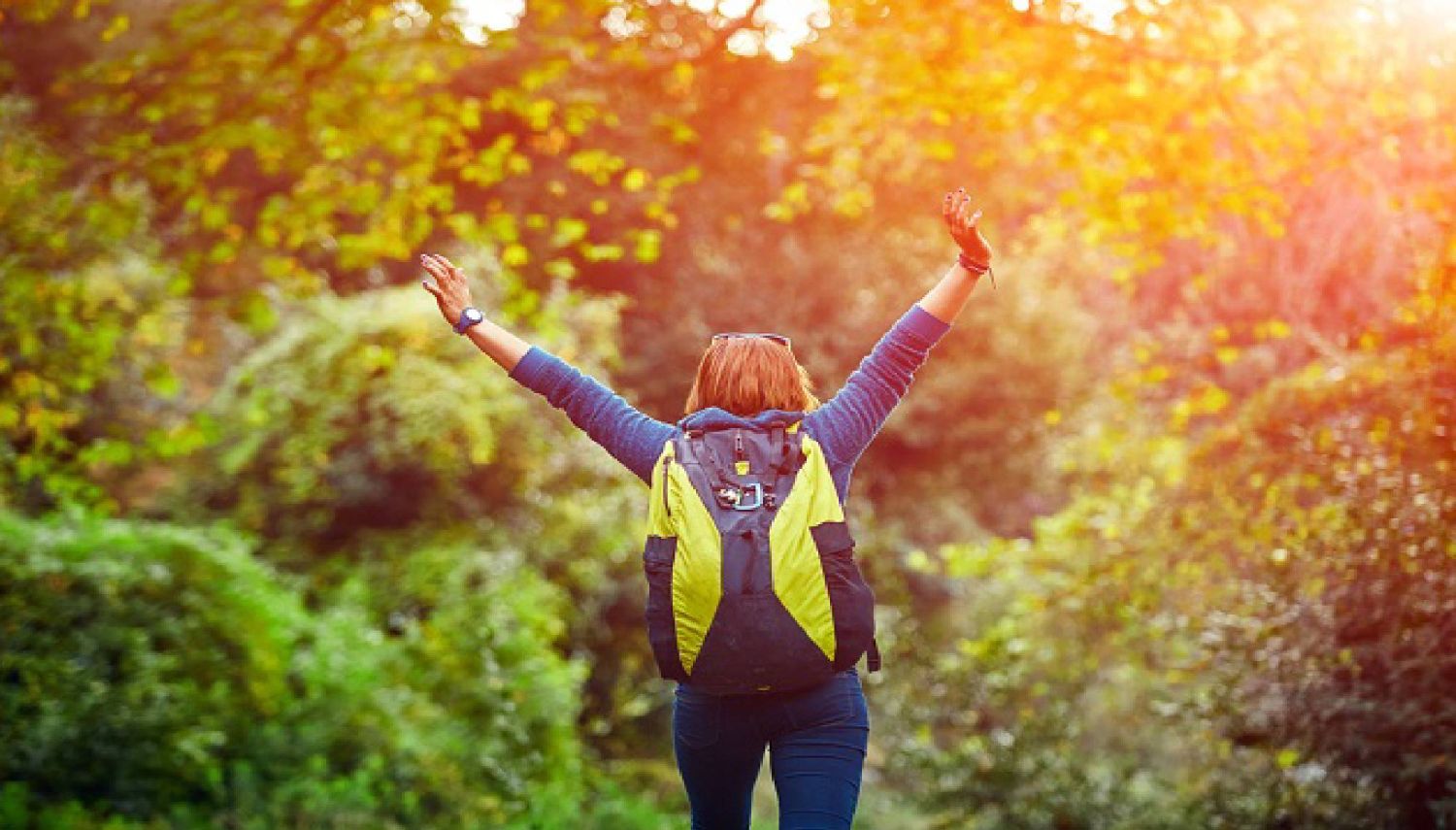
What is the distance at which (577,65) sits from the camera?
8234 millimetres

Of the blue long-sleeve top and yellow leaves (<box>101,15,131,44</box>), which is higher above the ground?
yellow leaves (<box>101,15,131,44</box>)

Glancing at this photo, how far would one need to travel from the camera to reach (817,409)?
11.2 ft

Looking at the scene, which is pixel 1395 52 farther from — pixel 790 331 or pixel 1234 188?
pixel 790 331

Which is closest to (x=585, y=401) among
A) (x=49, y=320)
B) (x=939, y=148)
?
(x=49, y=320)

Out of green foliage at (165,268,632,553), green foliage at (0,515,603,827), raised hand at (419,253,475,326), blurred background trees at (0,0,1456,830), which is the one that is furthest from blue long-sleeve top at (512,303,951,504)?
green foliage at (165,268,632,553)

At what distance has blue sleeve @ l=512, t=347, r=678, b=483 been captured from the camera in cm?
333

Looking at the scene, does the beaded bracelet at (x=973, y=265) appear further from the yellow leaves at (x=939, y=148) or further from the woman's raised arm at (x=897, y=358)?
the yellow leaves at (x=939, y=148)

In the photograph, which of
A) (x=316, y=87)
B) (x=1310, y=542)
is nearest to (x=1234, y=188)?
(x=1310, y=542)

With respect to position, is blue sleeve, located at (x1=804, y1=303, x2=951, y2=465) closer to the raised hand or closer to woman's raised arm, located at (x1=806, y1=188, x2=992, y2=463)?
woman's raised arm, located at (x1=806, y1=188, x2=992, y2=463)

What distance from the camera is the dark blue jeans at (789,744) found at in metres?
3.19

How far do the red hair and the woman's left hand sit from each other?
462mm

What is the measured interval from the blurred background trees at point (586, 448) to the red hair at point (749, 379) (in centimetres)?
415

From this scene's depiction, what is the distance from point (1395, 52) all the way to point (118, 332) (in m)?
6.78

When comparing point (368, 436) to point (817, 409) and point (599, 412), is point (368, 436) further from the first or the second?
point (817, 409)
